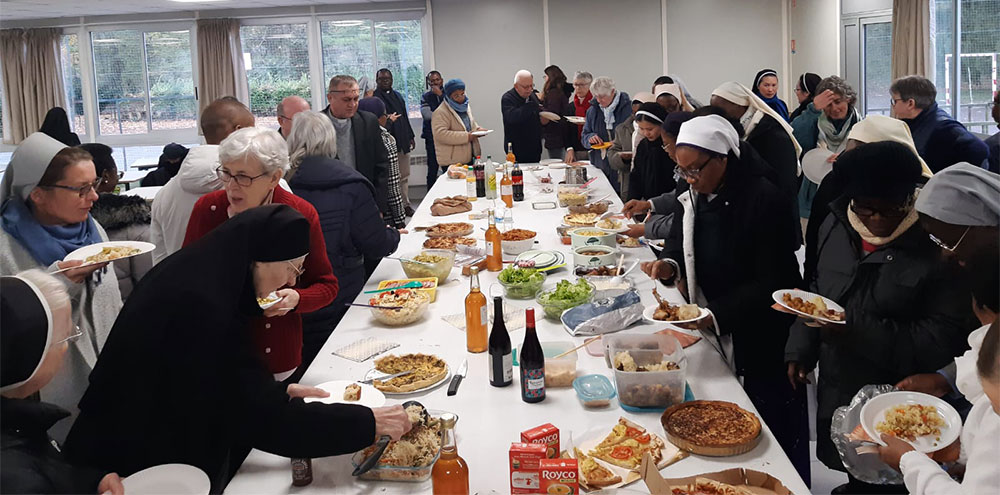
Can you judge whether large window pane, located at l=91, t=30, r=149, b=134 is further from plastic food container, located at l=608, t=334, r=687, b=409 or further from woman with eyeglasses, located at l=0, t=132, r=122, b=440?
plastic food container, located at l=608, t=334, r=687, b=409

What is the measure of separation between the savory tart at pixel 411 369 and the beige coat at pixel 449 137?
5.71 m

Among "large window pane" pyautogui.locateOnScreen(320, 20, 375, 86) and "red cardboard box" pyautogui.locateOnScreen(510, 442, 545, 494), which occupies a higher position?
"large window pane" pyautogui.locateOnScreen(320, 20, 375, 86)

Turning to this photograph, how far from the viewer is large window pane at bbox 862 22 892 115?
344 inches

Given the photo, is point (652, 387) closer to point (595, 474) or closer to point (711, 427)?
point (711, 427)

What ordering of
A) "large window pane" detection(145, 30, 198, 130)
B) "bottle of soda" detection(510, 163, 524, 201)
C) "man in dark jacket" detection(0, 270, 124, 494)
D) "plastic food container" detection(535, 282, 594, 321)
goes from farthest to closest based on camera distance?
"large window pane" detection(145, 30, 198, 130) → "bottle of soda" detection(510, 163, 524, 201) → "plastic food container" detection(535, 282, 594, 321) → "man in dark jacket" detection(0, 270, 124, 494)

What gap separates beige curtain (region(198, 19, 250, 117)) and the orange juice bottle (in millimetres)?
→ 9473

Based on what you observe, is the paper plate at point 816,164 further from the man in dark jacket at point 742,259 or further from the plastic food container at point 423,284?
the plastic food container at point 423,284

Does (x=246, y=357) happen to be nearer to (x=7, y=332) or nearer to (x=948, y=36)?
(x=7, y=332)

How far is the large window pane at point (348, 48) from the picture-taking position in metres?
11.8

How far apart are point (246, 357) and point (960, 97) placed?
8.14 m

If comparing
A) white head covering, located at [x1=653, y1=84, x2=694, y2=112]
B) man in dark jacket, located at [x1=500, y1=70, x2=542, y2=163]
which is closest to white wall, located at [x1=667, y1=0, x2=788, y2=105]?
man in dark jacket, located at [x1=500, y1=70, x2=542, y2=163]

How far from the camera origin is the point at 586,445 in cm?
195

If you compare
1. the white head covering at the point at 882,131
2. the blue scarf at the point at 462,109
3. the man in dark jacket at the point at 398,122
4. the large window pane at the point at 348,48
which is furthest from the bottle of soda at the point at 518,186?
the large window pane at the point at 348,48

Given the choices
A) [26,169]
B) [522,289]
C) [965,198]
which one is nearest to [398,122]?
[522,289]
